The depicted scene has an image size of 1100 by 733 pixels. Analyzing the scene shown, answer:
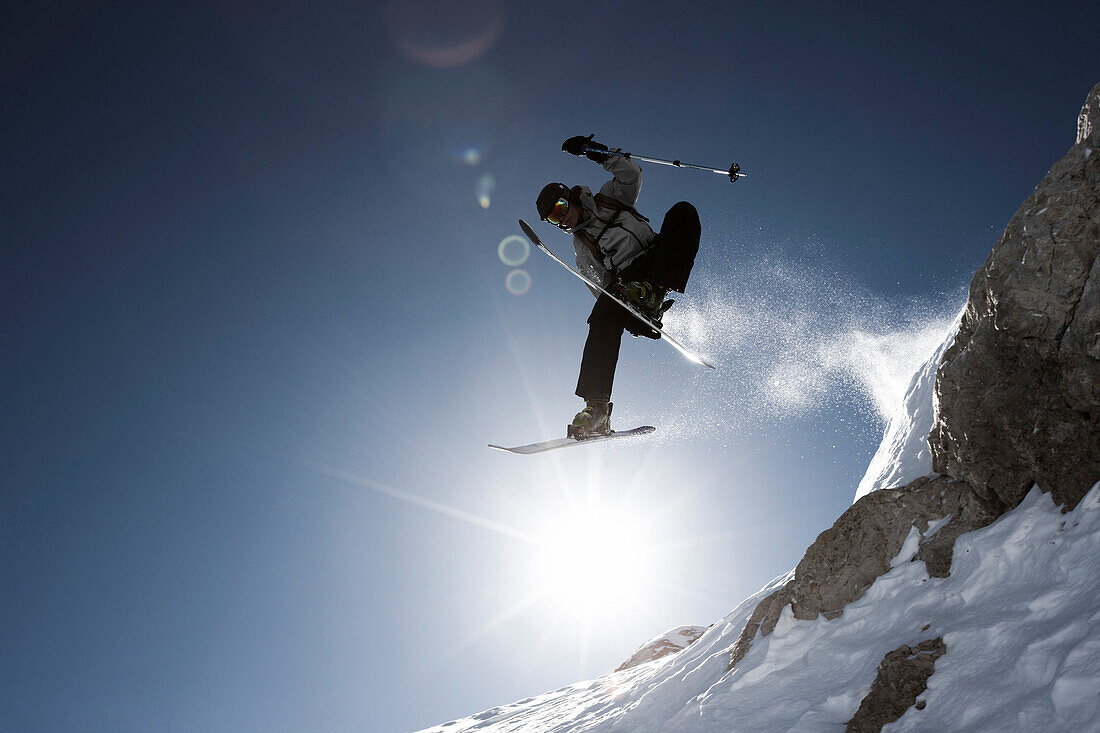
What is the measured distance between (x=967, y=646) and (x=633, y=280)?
215 inches

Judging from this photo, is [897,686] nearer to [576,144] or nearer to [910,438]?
[910,438]

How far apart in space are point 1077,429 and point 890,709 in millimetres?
2510

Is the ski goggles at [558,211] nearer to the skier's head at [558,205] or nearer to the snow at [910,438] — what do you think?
the skier's head at [558,205]

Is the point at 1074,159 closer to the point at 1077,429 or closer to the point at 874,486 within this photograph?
the point at 1077,429

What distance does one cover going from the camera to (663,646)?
20.8 meters

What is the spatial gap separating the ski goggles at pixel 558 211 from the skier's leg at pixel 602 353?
Answer: 131cm

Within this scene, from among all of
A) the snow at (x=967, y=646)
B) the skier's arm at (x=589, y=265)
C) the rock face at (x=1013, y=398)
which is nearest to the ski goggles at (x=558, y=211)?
the skier's arm at (x=589, y=265)

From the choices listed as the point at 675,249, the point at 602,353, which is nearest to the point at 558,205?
the point at 675,249

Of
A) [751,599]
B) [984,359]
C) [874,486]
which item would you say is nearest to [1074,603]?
[984,359]

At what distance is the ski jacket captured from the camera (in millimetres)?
7863

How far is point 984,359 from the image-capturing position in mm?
5008

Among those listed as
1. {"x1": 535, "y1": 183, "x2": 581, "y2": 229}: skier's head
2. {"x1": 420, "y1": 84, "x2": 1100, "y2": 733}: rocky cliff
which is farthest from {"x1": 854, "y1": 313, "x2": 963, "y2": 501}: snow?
{"x1": 535, "y1": 183, "x2": 581, "y2": 229}: skier's head

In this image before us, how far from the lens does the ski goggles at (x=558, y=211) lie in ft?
25.6

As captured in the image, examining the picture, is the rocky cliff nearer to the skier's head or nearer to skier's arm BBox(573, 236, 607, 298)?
skier's arm BBox(573, 236, 607, 298)
